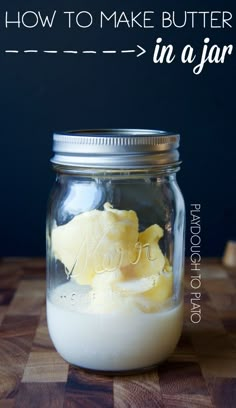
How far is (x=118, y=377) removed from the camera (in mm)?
742

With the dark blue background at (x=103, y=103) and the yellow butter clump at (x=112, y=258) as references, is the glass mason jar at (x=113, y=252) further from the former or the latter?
the dark blue background at (x=103, y=103)

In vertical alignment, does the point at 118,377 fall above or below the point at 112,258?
below

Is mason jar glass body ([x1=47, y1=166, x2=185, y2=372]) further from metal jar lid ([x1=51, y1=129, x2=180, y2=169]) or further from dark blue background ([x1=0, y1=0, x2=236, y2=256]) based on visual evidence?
dark blue background ([x1=0, y1=0, x2=236, y2=256])

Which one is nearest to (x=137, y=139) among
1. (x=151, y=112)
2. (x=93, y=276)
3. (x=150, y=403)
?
(x=93, y=276)

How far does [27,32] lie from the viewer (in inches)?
50.5

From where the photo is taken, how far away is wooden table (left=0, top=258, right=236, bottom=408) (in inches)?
26.9

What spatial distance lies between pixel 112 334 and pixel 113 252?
99 millimetres

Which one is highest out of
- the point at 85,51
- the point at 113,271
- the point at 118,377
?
the point at 85,51

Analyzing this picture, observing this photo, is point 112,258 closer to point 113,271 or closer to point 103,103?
point 113,271

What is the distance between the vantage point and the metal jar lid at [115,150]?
69 cm

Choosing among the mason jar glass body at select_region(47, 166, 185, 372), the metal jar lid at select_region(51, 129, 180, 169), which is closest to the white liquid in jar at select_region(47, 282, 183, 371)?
the mason jar glass body at select_region(47, 166, 185, 372)

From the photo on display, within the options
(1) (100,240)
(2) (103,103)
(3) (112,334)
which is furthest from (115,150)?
(2) (103,103)

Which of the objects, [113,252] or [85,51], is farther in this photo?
[85,51]

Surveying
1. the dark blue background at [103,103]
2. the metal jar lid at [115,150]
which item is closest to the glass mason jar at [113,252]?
the metal jar lid at [115,150]
